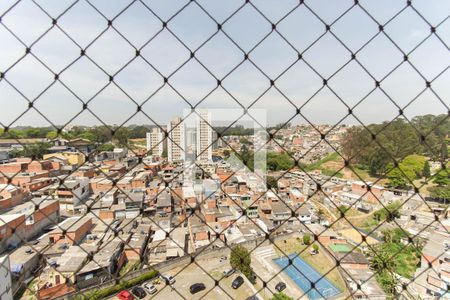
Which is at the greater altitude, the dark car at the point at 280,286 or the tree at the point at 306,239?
the tree at the point at 306,239

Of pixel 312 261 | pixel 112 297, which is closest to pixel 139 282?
pixel 112 297

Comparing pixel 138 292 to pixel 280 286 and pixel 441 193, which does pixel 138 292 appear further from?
pixel 441 193

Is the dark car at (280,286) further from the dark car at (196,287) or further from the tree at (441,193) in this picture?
the tree at (441,193)

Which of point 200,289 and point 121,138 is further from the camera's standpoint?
point 200,289

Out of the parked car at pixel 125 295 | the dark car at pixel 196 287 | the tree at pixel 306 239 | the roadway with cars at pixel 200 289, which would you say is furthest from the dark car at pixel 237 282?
the tree at pixel 306 239

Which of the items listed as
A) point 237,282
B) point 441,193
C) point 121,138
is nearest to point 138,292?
point 237,282

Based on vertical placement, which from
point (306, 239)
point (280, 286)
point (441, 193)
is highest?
point (441, 193)

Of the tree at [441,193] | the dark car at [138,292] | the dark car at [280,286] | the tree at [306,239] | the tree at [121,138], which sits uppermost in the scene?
the tree at [121,138]
